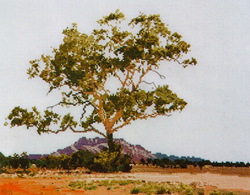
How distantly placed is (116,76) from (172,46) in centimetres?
511

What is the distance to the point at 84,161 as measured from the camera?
23891mm

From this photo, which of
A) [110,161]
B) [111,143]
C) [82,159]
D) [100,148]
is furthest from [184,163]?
[100,148]

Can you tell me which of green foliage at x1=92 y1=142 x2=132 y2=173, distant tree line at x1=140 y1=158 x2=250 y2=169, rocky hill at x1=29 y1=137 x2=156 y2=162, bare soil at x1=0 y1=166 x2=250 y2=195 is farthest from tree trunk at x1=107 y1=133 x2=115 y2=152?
rocky hill at x1=29 y1=137 x2=156 y2=162

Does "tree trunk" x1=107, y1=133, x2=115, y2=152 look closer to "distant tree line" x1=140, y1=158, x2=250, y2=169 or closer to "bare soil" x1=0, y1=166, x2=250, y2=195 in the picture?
"distant tree line" x1=140, y1=158, x2=250, y2=169

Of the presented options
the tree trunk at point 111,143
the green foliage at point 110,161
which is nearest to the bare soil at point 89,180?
the green foliage at point 110,161

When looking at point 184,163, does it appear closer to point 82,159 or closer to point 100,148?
point 82,159

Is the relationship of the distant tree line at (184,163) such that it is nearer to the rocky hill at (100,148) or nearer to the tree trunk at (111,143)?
the tree trunk at (111,143)

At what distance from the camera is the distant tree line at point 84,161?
23.2 metres

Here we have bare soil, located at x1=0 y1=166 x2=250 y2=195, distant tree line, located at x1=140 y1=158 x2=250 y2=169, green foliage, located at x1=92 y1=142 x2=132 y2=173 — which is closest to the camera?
bare soil, located at x1=0 y1=166 x2=250 y2=195

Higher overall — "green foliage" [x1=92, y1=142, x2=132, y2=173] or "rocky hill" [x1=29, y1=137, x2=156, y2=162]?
"rocky hill" [x1=29, y1=137, x2=156, y2=162]

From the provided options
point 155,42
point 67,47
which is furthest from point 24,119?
point 155,42

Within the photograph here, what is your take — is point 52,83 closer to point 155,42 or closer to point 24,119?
point 24,119

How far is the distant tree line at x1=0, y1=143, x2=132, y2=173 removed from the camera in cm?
2319

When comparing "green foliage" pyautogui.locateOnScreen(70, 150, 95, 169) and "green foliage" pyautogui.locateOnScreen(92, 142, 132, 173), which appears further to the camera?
"green foliage" pyautogui.locateOnScreen(70, 150, 95, 169)
